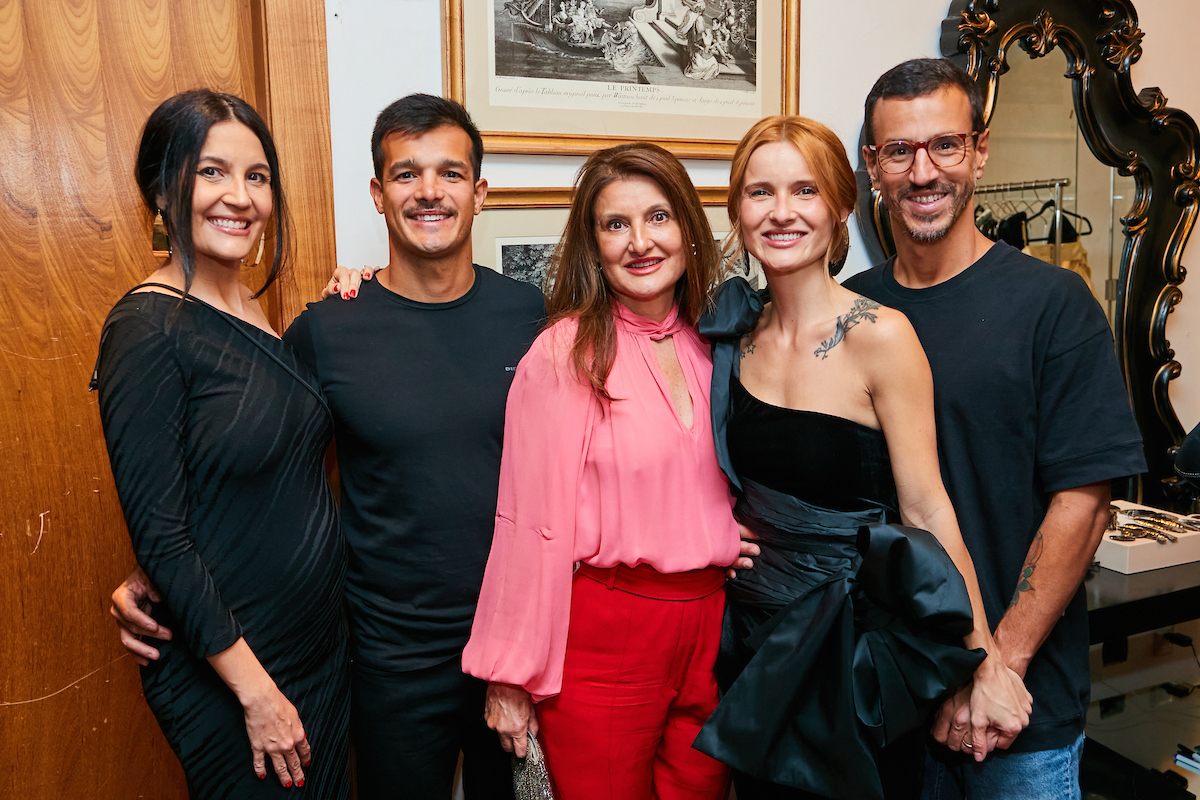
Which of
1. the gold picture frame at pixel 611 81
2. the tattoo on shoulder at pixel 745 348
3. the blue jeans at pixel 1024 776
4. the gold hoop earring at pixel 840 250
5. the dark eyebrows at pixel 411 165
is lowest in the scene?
the blue jeans at pixel 1024 776

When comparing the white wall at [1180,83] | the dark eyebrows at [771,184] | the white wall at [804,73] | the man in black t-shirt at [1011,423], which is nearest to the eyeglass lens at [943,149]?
the man in black t-shirt at [1011,423]

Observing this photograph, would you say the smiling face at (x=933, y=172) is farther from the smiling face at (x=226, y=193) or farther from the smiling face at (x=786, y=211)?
the smiling face at (x=226, y=193)

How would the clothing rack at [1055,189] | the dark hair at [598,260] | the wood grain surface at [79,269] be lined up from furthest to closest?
the clothing rack at [1055,189], the wood grain surface at [79,269], the dark hair at [598,260]

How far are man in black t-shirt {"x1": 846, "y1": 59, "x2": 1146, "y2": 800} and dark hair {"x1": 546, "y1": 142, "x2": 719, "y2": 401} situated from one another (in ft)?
1.40

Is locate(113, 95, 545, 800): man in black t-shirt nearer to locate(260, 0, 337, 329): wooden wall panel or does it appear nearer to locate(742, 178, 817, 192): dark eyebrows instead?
locate(260, 0, 337, 329): wooden wall panel

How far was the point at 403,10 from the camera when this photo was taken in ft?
6.42

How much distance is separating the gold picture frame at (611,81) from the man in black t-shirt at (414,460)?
11.7 inches

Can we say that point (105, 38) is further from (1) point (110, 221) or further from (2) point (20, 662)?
(2) point (20, 662)

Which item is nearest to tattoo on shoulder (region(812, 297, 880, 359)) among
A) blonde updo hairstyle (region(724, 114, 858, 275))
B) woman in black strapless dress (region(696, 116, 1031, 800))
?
woman in black strapless dress (region(696, 116, 1031, 800))

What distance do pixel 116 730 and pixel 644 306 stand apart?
5.42 feet

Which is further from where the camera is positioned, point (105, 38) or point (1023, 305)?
point (105, 38)

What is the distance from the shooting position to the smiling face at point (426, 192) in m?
1.73

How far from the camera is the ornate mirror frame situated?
8.09 ft

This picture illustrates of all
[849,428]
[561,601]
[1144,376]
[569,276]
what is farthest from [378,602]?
[1144,376]
